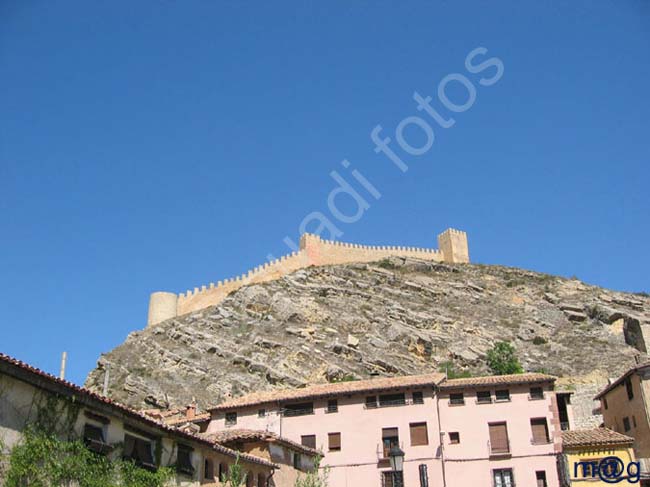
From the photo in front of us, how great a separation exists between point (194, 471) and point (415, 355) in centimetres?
4989

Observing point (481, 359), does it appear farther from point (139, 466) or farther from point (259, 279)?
point (139, 466)

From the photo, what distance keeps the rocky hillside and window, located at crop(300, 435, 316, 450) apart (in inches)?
866

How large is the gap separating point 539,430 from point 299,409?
14245 millimetres

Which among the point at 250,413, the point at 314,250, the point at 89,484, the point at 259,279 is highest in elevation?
the point at 314,250

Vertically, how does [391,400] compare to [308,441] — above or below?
above

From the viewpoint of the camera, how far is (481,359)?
75.8 metres

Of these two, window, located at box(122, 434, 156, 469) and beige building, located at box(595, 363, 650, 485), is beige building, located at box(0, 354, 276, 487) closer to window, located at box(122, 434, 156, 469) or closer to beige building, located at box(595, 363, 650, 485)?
window, located at box(122, 434, 156, 469)

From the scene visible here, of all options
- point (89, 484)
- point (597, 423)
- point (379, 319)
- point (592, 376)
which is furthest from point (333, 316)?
point (89, 484)

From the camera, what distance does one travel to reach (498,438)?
41.7 metres

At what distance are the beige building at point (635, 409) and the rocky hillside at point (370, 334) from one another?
38.0ft

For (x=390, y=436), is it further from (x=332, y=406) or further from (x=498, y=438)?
(x=498, y=438)

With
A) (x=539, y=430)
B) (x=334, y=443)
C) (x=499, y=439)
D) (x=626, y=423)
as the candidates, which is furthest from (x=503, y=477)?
A: (x=334, y=443)

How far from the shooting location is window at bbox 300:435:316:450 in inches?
1663

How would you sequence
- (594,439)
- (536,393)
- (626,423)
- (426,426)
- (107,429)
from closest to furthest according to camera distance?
(107,429), (594,439), (426,426), (536,393), (626,423)
